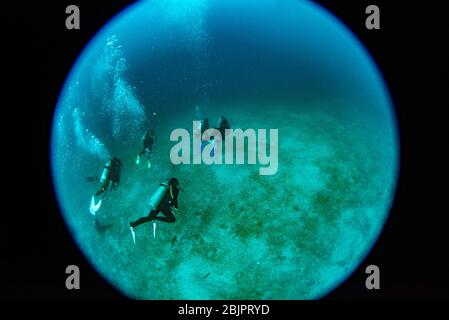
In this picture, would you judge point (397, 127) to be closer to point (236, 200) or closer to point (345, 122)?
point (345, 122)

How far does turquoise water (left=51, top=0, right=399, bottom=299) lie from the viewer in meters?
4.17

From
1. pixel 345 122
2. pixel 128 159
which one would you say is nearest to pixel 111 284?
pixel 128 159

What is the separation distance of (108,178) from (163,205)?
1374mm

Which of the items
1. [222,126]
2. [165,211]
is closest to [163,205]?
[165,211]

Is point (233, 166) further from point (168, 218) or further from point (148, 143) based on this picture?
point (148, 143)

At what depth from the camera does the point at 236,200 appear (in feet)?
14.4

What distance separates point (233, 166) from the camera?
15.7 feet

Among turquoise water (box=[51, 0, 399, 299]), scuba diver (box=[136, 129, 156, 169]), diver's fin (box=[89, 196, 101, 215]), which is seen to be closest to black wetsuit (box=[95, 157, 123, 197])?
turquoise water (box=[51, 0, 399, 299])

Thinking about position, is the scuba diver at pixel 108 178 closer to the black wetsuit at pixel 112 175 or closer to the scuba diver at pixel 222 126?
the black wetsuit at pixel 112 175

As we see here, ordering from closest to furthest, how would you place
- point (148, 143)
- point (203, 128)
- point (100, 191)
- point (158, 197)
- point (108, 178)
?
point (158, 197) < point (108, 178) < point (100, 191) < point (203, 128) < point (148, 143)

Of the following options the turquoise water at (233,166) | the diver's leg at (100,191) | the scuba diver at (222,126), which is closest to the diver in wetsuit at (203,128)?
the scuba diver at (222,126)

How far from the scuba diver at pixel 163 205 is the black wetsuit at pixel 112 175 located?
41.2 inches

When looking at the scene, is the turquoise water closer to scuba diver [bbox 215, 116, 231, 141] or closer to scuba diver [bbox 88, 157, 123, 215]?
scuba diver [bbox 88, 157, 123, 215]
